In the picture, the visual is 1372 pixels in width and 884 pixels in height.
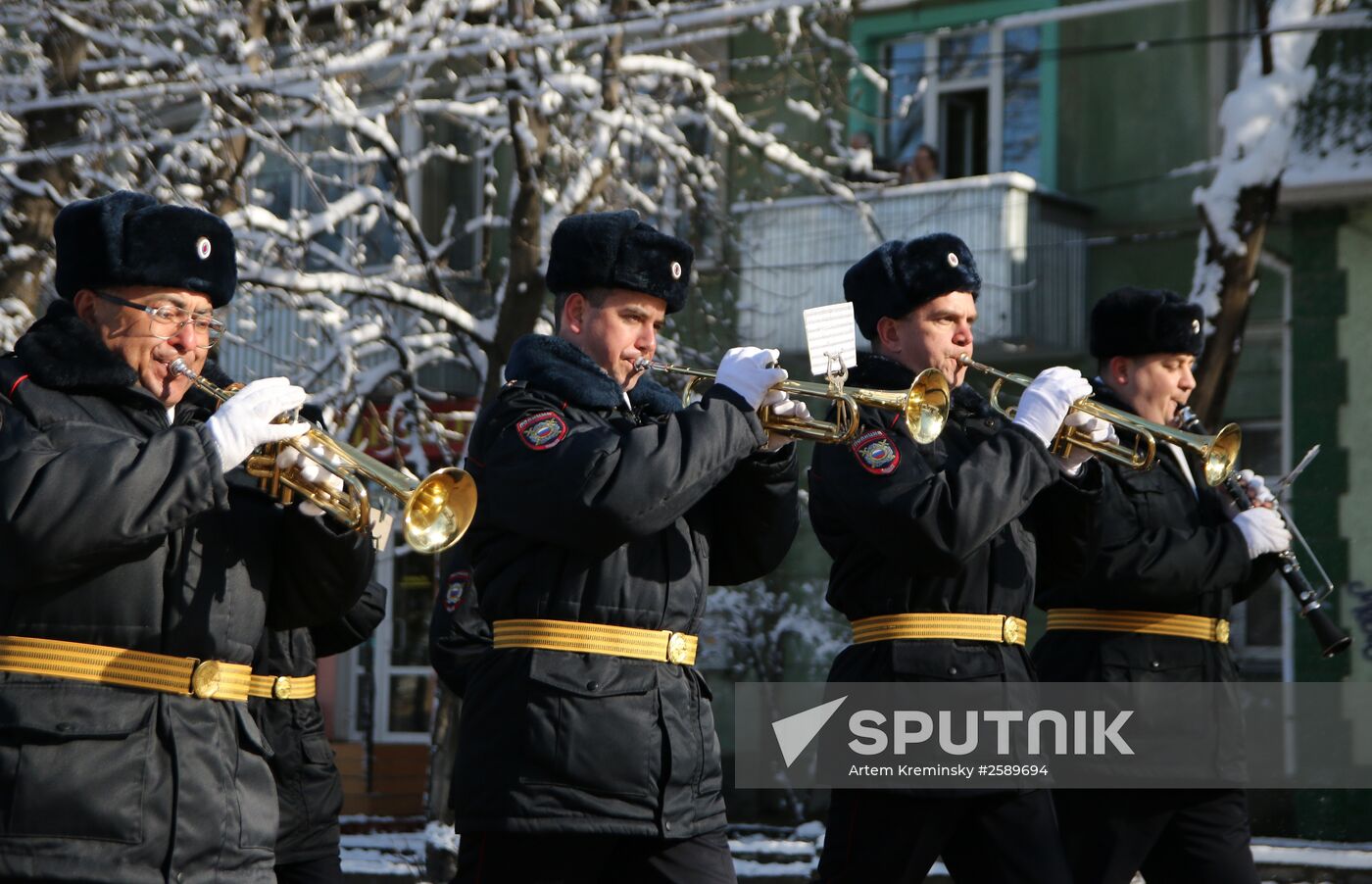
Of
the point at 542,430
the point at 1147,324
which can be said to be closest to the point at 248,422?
the point at 542,430

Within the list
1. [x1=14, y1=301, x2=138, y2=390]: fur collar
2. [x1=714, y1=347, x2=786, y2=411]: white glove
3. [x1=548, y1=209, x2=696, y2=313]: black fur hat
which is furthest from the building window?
[x1=14, y1=301, x2=138, y2=390]: fur collar

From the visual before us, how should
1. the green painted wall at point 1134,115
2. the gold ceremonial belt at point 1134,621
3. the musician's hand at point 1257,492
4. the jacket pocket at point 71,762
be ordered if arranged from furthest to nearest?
1. the green painted wall at point 1134,115
2. the musician's hand at point 1257,492
3. the gold ceremonial belt at point 1134,621
4. the jacket pocket at point 71,762

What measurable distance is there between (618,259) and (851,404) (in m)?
0.68

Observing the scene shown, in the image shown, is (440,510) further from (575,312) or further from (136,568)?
(575,312)

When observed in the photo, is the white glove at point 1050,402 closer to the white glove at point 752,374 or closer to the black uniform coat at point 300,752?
the white glove at point 752,374

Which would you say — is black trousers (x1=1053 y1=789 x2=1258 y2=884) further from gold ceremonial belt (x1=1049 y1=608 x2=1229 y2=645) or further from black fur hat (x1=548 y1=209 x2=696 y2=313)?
black fur hat (x1=548 y1=209 x2=696 y2=313)

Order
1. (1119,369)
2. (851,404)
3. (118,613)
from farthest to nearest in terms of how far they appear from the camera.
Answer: (1119,369)
(851,404)
(118,613)

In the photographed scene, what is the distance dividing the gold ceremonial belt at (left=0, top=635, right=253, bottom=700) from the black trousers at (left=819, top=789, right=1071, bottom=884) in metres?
1.82

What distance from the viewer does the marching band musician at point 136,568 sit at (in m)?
3.55

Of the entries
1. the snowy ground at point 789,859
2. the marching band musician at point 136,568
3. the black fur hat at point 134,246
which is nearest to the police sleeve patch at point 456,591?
the marching band musician at point 136,568

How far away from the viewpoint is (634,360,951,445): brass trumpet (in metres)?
4.55

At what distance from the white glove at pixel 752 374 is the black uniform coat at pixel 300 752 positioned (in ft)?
5.78

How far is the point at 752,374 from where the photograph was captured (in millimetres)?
4426

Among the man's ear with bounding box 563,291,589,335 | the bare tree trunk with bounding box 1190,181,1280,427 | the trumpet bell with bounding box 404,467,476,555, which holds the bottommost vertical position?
the trumpet bell with bounding box 404,467,476,555
